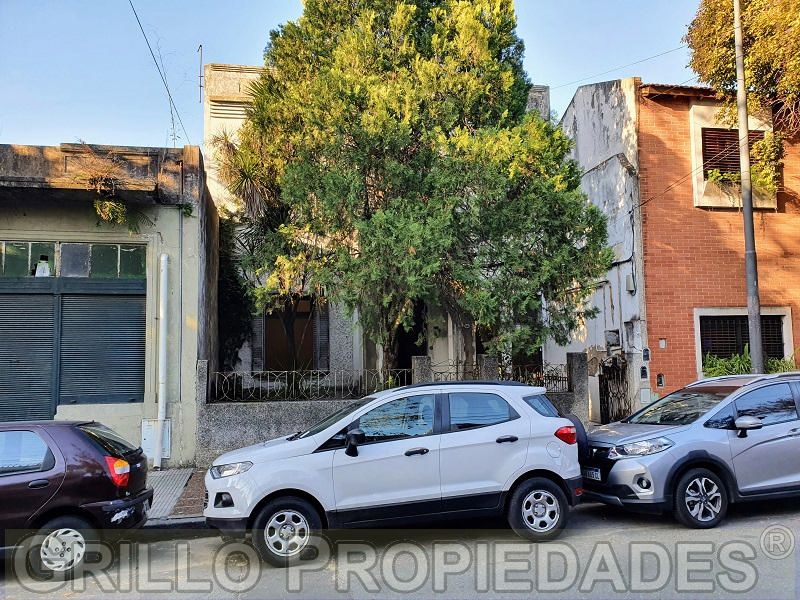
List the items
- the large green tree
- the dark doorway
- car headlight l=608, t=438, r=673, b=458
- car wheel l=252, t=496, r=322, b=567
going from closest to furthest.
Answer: car wheel l=252, t=496, r=322, b=567, car headlight l=608, t=438, r=673, b=458, the large green tree, the dark doorway

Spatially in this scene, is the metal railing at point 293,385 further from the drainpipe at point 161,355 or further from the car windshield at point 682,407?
the car windshield at point 682,407

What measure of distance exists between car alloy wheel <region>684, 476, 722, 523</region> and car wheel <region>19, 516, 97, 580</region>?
20.2 feet

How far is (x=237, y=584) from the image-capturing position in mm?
5516

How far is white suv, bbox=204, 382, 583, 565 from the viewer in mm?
5973

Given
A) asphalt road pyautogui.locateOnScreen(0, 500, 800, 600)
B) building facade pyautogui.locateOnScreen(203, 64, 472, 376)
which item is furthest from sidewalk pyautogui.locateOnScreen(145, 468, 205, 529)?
building facade pyautogui.locateOnScreen(203, 64, 472, 376)

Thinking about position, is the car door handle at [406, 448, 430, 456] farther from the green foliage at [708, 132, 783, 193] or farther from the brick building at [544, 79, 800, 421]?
the green foliage at [708, 132, 783, 193]

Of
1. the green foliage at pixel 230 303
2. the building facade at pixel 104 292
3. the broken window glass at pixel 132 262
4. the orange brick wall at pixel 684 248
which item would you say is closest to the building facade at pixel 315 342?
the green foliage at pixel 230 303

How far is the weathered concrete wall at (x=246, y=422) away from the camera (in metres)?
10.4

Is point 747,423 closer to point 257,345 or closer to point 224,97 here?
point 257,345

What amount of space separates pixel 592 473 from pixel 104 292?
27.2 ft

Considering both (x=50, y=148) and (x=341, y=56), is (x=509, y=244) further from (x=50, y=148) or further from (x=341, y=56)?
(x=50, y=148)

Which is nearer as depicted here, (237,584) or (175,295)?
(237,584)

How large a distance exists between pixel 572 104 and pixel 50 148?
12.2m

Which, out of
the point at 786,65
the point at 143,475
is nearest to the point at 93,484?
the point at 143,475
